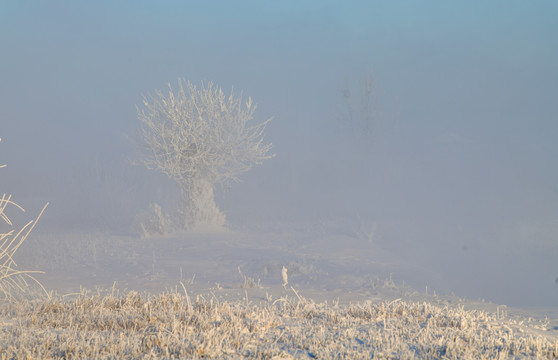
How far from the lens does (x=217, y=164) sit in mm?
20547

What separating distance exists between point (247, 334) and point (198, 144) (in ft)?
53.8

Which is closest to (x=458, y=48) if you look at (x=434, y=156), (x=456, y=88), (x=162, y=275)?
(x=456, y=88)

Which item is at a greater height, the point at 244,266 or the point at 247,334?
the point at 244,266

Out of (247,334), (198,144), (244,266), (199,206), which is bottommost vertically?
(247,334)

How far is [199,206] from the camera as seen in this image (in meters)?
20.3

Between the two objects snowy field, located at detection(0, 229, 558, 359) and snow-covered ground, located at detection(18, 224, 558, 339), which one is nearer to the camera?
snowy field, located at detection(0, 229, 558, 359)

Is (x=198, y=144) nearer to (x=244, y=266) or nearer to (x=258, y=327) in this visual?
(x=244, y=266)

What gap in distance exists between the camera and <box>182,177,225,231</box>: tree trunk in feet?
66.6

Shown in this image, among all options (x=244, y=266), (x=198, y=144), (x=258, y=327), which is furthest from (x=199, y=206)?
(x=258, y=327)

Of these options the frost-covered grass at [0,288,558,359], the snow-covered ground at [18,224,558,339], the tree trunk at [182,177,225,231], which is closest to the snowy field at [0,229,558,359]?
the frost-covered grass at [0,288,558,359]

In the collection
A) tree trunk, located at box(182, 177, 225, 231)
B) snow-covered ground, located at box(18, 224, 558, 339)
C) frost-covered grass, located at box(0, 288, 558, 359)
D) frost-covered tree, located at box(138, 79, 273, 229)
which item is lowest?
frost-covered grass, located at box(0, 288, 558, 359)

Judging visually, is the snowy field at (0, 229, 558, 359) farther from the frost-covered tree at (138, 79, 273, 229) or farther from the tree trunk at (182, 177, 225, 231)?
the frost-covered tree at (138, 79, 273, 229)

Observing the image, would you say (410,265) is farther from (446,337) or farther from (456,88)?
(456,88)

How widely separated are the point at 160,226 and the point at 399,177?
80.1ft
